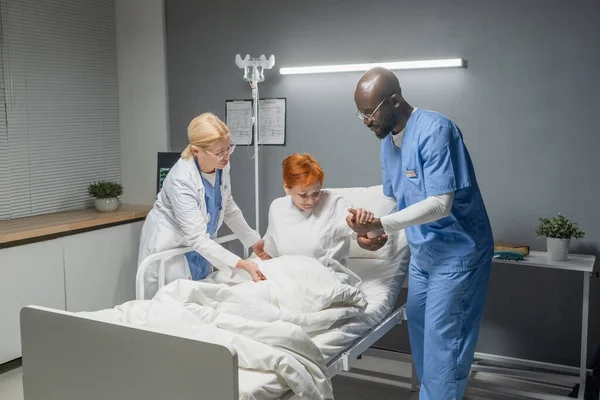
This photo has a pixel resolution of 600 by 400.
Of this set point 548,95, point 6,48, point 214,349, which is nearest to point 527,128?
point 548,95

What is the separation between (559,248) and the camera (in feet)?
9.68

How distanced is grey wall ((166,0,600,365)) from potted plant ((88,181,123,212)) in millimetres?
1128

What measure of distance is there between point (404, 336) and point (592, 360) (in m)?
0.98

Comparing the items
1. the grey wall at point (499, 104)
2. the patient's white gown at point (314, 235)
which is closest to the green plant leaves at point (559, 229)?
the grey wall at point (499, 104)

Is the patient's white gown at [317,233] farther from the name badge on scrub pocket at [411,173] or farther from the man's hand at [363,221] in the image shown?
the name badge on scrub pocket at [411,173]

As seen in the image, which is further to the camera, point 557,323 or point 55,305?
point 55,305

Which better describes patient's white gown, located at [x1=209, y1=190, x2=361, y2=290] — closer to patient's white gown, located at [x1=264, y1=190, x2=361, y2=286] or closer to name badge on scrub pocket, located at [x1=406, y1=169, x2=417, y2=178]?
patient's white gown, located at [x1=264, y1=190, x2=361, y2=286]

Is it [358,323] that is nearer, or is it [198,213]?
[358,323]

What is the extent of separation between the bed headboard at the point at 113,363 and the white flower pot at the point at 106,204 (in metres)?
2.11

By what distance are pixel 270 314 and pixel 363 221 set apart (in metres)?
0.49

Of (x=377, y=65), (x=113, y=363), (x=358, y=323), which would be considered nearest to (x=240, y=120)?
(x=377, y=65)

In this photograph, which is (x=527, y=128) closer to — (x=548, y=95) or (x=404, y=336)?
(x=548, y=95)

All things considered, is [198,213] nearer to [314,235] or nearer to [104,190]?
[314,235]

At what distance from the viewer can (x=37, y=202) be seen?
403 cm
